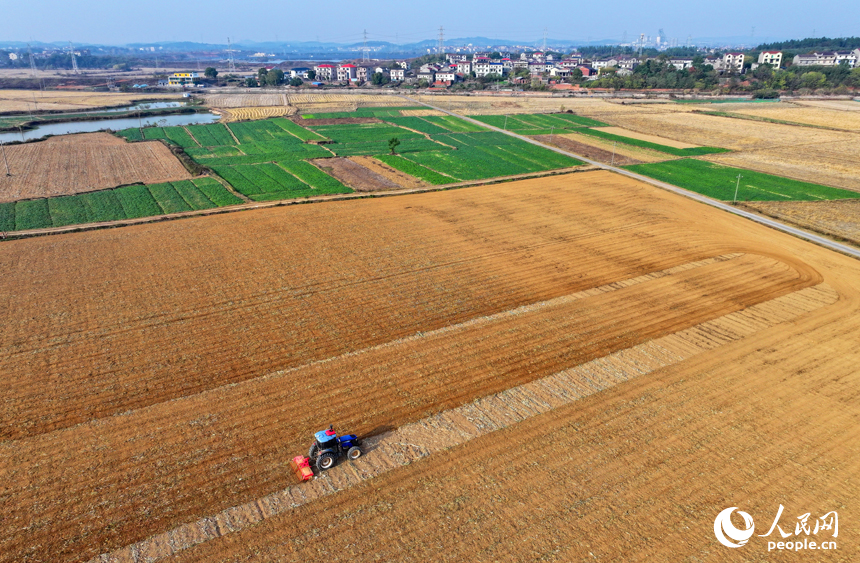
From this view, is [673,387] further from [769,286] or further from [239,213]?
[239,213]

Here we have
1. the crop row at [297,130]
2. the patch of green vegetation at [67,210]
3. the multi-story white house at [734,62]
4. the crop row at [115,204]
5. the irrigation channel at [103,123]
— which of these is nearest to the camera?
the patch of green vegetation at [67,210]

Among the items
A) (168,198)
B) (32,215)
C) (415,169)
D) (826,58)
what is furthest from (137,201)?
(826,58)

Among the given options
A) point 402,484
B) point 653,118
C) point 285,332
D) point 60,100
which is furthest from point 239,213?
point 60,100

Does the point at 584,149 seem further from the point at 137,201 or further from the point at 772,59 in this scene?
the point at 772,59

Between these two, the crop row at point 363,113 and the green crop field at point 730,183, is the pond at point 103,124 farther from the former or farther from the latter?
the green crop field at point 730,183

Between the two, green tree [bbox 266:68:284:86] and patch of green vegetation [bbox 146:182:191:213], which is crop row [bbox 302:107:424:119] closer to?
patch of green vegetation [bbox 146:182:191:213]

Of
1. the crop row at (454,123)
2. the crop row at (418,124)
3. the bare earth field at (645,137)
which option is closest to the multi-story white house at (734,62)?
the bare earth field at (645,137)
